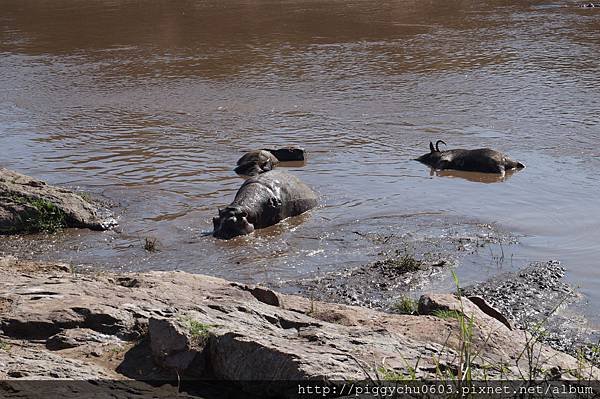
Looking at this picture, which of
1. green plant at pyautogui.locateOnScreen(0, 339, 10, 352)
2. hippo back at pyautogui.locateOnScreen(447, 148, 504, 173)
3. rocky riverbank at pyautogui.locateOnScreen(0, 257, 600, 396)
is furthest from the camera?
hippo back at pyautogui.locateOnScreen(447, 148, 504, 173)

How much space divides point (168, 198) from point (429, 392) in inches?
267

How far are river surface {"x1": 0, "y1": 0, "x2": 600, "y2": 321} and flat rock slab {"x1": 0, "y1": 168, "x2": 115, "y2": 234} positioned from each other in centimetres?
23

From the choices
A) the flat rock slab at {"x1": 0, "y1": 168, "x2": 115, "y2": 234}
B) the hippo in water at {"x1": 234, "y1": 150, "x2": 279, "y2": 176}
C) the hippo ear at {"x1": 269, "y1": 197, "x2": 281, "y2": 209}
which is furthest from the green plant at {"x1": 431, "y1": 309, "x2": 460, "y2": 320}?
the hippo in water at {"x1": 234, "y1": 150, "x2": 279, "y2": 176}

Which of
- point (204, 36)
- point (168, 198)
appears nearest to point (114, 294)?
point (168, 198)

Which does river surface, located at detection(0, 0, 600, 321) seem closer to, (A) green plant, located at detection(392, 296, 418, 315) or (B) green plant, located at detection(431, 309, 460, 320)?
(A) green plant, located at detection(392, 296, 418, 315)

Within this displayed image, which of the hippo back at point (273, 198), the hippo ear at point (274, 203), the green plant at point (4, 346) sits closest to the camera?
the green plant at point (4, 346)

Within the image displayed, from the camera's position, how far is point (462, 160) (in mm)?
11805

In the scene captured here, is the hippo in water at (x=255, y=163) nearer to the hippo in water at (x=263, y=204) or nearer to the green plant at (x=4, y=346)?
the hippo in water at (x=263, y=204)

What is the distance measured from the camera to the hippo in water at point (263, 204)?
928 cm

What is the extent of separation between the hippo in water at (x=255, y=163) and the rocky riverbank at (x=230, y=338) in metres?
5.14

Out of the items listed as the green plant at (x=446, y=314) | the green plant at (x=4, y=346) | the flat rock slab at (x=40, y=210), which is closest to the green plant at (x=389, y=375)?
the green plant at (x=446, y=314)

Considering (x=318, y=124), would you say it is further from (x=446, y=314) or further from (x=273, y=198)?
(x=446, y=314)

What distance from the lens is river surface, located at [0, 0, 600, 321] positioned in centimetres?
914

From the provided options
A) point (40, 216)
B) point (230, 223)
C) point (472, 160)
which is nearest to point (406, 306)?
point (230, 223)
